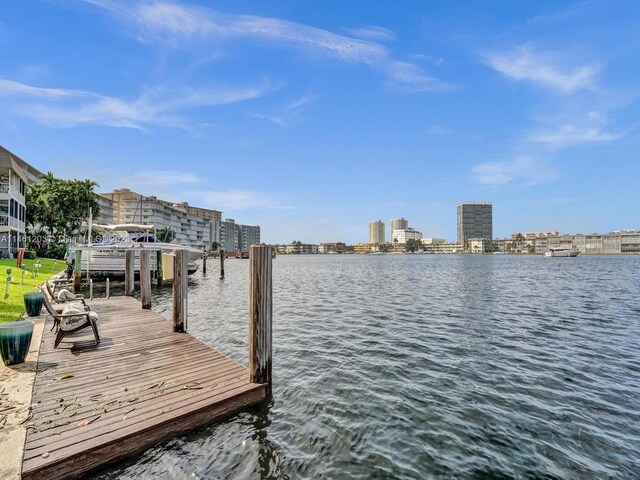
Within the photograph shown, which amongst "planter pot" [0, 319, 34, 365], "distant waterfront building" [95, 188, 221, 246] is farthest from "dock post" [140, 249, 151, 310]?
"distant waterfront building" [95, 188, 221, 246]

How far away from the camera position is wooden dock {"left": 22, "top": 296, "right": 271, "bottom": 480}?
14.2 feet

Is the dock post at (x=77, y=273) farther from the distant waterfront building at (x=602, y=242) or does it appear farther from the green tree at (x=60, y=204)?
the distant waterfront building at (x=602, y=242)

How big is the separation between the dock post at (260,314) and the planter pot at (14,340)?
15.6 ft

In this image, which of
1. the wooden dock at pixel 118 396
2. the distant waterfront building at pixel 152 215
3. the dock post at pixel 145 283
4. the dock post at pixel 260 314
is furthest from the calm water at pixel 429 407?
the distant waterfront building at pixel 152 215

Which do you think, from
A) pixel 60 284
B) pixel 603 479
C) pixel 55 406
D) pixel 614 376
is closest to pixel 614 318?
pixel 614 376

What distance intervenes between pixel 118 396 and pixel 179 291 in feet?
16.0

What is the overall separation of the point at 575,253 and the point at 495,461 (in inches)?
6983

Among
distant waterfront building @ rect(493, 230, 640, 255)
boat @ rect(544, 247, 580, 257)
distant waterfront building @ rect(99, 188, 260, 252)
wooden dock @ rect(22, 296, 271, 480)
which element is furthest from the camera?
distant waterfront building @ rect(493, 230, 640, 255)

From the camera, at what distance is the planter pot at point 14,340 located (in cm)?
677

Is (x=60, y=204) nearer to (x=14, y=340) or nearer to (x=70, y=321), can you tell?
(x=70, y=321)

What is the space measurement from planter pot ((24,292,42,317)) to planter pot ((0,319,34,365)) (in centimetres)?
487

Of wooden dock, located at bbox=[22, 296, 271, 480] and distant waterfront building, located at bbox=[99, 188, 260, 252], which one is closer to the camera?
wooden dock, located at bbox=[22, 296, 271, 480]

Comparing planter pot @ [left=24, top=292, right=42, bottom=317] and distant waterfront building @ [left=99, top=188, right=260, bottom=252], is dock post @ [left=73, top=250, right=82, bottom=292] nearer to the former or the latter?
planter pot @ [left=24, top=292, right=42, bottom=317]

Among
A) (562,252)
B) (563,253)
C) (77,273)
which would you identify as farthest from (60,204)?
(563,253)
